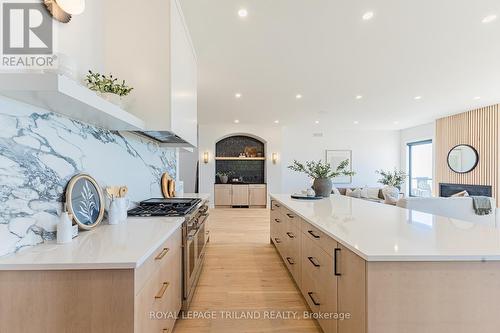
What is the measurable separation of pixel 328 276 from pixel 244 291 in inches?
48.2

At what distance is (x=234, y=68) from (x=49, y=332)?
3684 millimetres

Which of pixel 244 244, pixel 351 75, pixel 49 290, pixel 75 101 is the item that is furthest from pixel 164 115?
pixel 351 75

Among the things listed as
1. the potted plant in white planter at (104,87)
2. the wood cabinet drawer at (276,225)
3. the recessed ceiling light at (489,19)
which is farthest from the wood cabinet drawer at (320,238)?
the recessed ceiling light at (489,19)

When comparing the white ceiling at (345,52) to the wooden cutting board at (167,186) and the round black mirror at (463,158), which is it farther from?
the wooden cutting board at (167,186)

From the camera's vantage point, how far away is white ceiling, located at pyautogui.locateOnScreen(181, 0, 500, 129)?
8.36ft

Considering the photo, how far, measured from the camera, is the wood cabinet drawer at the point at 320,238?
1.59 metres

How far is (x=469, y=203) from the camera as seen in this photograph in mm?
4047

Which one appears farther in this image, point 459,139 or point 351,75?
point 459,139

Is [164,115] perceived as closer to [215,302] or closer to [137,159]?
[137,159]

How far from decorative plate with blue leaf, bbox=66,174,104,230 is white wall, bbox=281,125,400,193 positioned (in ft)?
26.5

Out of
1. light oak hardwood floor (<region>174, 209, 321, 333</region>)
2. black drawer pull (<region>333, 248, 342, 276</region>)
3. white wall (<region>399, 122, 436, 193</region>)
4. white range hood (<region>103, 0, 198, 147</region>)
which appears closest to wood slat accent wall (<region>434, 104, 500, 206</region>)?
white wall (<region>399, 122, 436, 193</region>)

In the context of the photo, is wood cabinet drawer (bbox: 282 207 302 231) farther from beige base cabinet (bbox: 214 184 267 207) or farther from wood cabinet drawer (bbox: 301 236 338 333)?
Answer: beige base cabinet (bbox: 214 184 267 207)

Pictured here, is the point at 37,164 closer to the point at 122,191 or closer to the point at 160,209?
the point at 122,191

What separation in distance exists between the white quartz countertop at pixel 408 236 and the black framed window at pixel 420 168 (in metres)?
7.83
